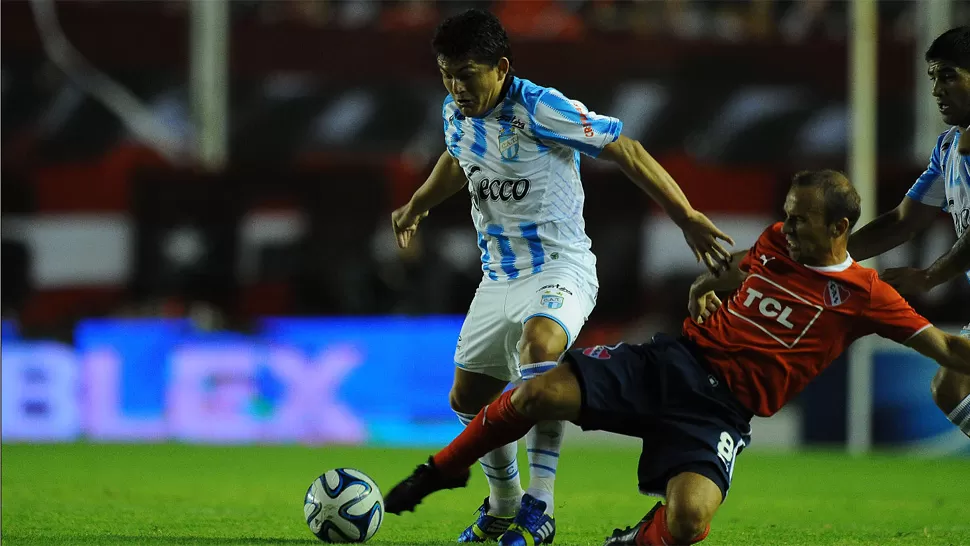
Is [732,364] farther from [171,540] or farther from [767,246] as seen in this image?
[171,540]

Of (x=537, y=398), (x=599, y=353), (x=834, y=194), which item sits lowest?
(x=537, y=398)

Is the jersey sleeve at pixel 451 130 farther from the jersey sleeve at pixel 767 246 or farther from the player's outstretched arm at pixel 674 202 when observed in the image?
the jersey sleeve at pixel 767 246

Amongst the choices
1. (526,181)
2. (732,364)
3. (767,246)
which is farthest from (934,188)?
(526,181)

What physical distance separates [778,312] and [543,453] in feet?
3.36

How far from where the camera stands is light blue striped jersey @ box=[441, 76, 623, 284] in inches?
200

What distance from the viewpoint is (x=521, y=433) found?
4523mm

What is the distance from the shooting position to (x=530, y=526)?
4.65 meters

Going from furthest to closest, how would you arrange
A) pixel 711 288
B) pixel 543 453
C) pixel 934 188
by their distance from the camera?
pixel 934 188 → pixel 543 453 → pixel 711 288

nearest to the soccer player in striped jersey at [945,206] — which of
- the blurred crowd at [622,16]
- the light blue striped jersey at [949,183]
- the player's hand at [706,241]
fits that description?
the light blue striped jersey at [949,183]

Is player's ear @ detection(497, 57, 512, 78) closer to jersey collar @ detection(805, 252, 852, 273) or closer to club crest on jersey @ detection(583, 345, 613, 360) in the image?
club crest on jersey @ detection(583, 345, 613, 360)

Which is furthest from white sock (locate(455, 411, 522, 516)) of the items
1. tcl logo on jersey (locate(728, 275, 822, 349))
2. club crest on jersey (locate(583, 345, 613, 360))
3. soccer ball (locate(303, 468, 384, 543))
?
tcl logo on jersey (locate(728, 275, 822, 349))

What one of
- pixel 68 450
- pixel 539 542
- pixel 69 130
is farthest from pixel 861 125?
pixel 69 130

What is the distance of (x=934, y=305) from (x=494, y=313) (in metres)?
7.00

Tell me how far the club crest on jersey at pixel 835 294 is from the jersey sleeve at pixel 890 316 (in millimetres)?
78
